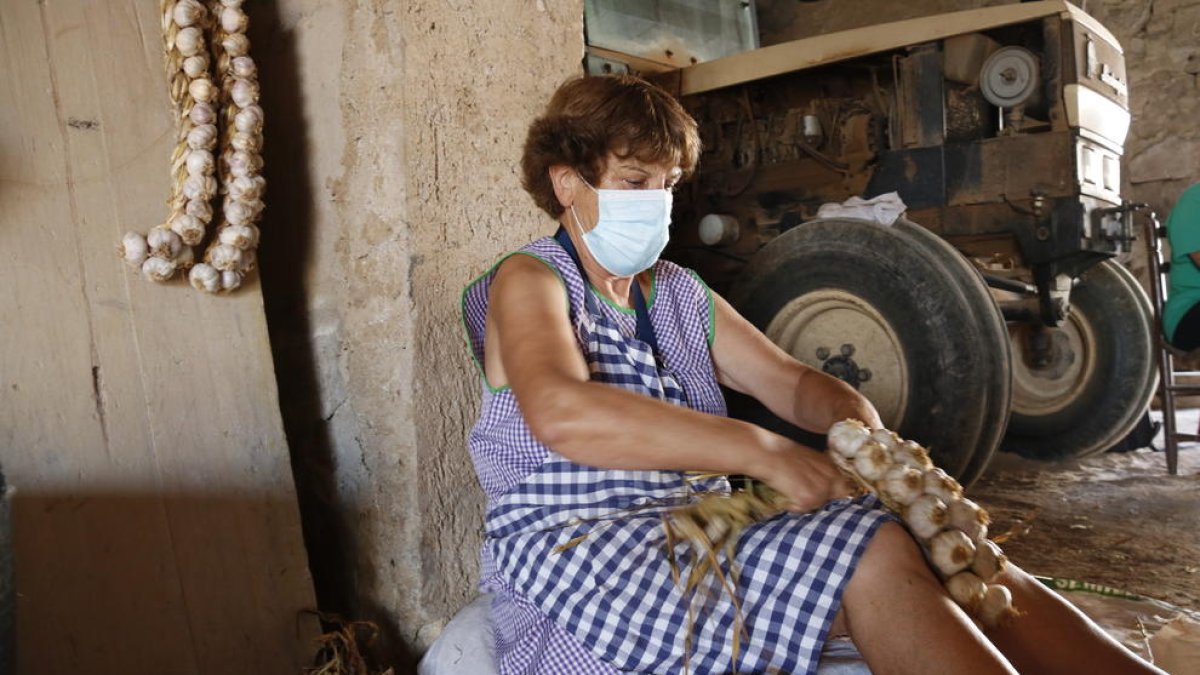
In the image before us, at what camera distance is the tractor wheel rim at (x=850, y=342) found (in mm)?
3512

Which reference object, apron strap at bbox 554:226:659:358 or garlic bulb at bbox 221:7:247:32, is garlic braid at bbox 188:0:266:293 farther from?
apron strap at bbox 554:226:659:358

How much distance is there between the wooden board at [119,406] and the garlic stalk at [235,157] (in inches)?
3.1

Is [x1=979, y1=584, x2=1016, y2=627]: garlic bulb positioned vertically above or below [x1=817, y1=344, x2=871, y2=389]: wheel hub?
below

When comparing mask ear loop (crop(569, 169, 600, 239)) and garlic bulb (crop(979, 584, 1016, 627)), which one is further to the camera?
mask ear loop (crop(569, 169, 600, 239))

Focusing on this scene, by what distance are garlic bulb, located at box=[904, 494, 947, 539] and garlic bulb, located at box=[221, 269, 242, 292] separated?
1365mm

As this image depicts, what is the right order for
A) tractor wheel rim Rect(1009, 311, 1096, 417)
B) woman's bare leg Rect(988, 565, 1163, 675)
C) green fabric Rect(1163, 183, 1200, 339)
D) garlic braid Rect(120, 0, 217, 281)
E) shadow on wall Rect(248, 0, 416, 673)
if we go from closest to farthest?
1. woman's bare leg Rect(988, 565, 1163, 675)
2. garlic braid Rect(120, 0, 217, 281)
3. shadow on wall Rect(248, 0, 416, 673)
4. green fabric Rect(1163, 183, 1200, 339)
5. tractor wheel rim Rect(1009, 311, 1096, 417)

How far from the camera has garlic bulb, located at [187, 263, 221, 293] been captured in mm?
1802

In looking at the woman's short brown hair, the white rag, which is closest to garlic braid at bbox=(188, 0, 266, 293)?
the woman's short brown hair

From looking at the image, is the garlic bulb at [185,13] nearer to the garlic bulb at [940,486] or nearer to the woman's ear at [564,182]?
the woman's ear at [564,182]

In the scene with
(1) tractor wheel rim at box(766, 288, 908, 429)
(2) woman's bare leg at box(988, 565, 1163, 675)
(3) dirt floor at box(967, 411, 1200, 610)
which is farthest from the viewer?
(1) tractor wheel rim at box(766, 288, 908, 429)

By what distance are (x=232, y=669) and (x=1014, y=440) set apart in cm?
429

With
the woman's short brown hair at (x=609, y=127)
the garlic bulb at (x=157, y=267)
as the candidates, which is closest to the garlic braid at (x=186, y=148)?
the garlic bulb at (x=157, y=267)

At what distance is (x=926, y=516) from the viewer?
57.7 inches

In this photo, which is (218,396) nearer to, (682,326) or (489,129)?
(489,129)
